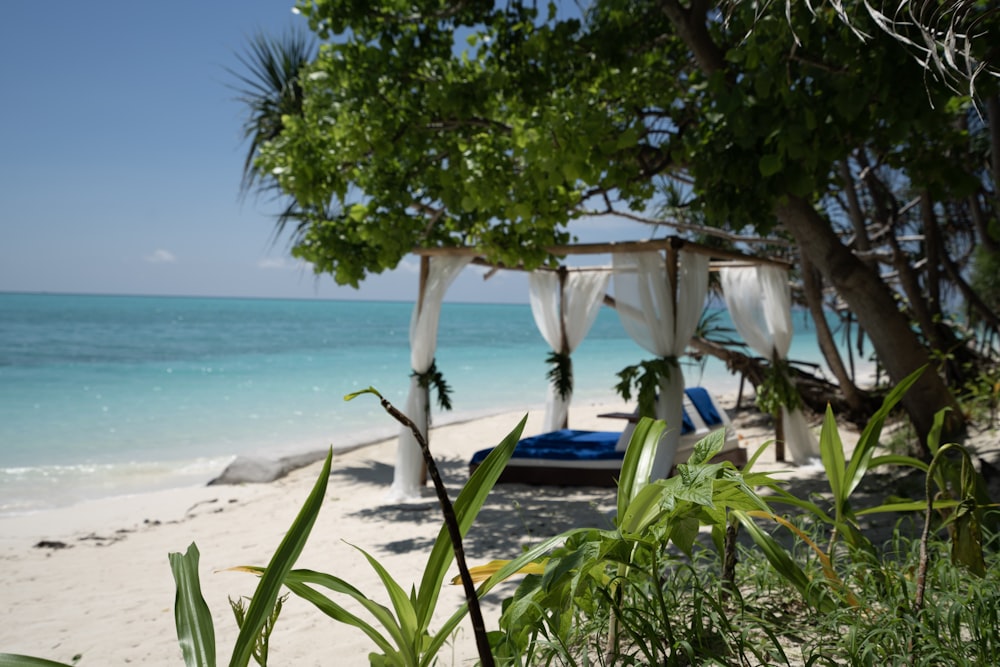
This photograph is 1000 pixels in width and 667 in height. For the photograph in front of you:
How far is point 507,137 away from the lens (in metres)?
5.64

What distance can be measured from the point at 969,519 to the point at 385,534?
3972 mm

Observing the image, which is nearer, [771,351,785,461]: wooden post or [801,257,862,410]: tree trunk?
[771,351,785,461]: wooden post

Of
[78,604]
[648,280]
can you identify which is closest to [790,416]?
[648,280]

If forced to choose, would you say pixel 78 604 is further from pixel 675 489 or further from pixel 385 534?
pixel 675 489

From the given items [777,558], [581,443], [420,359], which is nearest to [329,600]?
[777,558]

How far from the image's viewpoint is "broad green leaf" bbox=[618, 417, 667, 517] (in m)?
1.62

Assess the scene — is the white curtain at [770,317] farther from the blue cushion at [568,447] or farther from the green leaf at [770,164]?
the green leaf at [770,164]

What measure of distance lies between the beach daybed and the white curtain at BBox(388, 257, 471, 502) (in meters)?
0.66

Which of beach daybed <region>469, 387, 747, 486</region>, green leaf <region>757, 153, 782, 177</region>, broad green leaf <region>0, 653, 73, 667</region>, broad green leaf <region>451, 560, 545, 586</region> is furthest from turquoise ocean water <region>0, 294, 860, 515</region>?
broad green leaf <region>0, 653, 73, 667</region>

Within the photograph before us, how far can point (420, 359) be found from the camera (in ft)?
20.5

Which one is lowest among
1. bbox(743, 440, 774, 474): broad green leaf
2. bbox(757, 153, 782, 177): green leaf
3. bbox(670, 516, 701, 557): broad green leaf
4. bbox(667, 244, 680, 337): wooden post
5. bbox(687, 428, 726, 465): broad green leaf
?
bbox(670, 516, 701, 557): broad green leaf

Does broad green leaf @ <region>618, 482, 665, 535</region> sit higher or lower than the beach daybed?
higher

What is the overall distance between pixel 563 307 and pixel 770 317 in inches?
82.5

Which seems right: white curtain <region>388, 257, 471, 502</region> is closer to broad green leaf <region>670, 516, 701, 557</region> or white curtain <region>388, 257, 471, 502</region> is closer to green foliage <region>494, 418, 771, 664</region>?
green foliage <region>494, 418, 771, 664</region>
